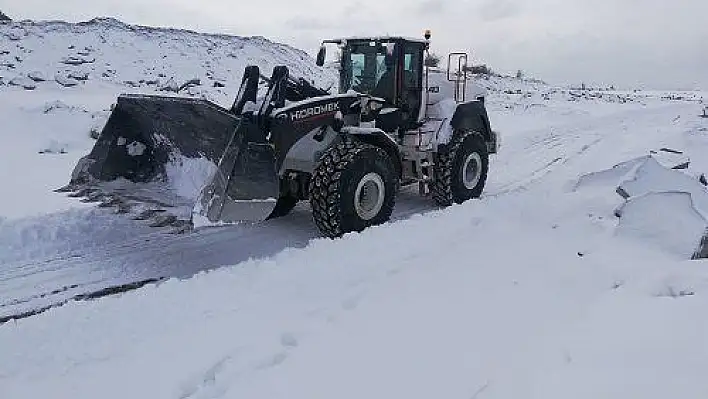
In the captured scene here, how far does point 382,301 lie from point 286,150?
7.33 feet

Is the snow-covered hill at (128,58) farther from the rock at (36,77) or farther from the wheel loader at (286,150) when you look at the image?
the wheel loader at (286,150)

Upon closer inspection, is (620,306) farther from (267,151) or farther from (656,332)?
(267,151)

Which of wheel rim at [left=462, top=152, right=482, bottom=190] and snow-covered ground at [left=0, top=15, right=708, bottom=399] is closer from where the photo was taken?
snow-covered ground at [left=0, top=15, right=708, bottom=399]

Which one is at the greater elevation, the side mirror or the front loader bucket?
the side mirror

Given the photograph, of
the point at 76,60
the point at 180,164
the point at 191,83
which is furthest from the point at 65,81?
the point at 180,164

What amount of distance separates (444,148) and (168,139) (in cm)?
351

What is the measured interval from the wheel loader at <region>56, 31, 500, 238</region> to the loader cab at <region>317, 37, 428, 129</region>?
1cm

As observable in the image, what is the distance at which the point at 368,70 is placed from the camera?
819 centimetres

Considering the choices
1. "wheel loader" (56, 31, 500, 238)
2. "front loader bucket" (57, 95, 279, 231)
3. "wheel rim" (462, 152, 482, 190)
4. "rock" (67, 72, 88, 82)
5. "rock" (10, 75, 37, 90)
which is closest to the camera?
"front loader bucket" (57, 95, 279, 231)

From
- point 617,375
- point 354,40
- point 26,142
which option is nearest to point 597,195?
point 354,40

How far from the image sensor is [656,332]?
3.65 m

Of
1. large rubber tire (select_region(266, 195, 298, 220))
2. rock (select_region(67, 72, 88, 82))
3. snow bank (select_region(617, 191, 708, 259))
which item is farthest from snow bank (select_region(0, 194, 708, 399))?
rock (select_region(67, 72, 88, 82))

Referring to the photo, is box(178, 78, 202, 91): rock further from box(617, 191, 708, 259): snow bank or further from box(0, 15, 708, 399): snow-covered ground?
box(617, 191, 708, 259): snow bank

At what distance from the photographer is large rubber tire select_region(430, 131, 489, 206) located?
8328 millimetres
